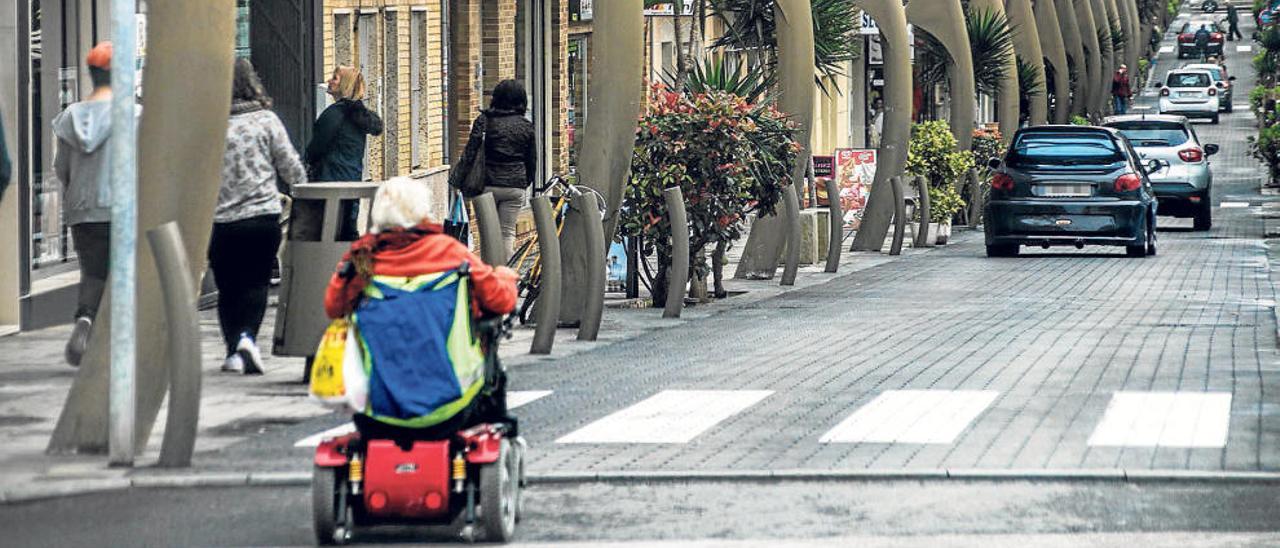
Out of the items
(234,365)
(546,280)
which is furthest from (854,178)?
(234,365)

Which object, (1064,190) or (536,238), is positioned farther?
(1064,190)

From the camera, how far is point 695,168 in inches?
752

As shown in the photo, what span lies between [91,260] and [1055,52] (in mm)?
39089

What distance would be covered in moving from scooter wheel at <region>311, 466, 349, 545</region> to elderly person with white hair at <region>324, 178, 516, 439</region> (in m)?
0.19

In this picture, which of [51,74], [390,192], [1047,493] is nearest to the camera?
[390,192]

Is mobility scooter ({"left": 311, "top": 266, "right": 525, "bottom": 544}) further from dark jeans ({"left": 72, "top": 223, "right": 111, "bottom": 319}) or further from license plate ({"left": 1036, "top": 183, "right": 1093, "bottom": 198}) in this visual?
license plate ({"left": 1036, "top": 183, "right": 1093, "bottom": 198})

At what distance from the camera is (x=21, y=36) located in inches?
626

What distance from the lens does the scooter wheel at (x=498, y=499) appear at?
322 inches

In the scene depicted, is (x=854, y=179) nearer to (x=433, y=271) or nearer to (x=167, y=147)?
(x=167, y=147)

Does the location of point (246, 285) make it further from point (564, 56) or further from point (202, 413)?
point (564, 56)

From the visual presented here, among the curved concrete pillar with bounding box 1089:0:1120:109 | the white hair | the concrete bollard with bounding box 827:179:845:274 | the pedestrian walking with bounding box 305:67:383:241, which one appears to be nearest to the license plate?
the concrete bollard with bounding box 827:179:845:274

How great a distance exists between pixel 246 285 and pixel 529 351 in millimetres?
2306

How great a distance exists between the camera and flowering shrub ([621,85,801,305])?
18.8 m

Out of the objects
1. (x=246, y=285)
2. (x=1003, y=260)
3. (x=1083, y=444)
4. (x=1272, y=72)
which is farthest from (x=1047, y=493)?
(x=1272, y=72)
